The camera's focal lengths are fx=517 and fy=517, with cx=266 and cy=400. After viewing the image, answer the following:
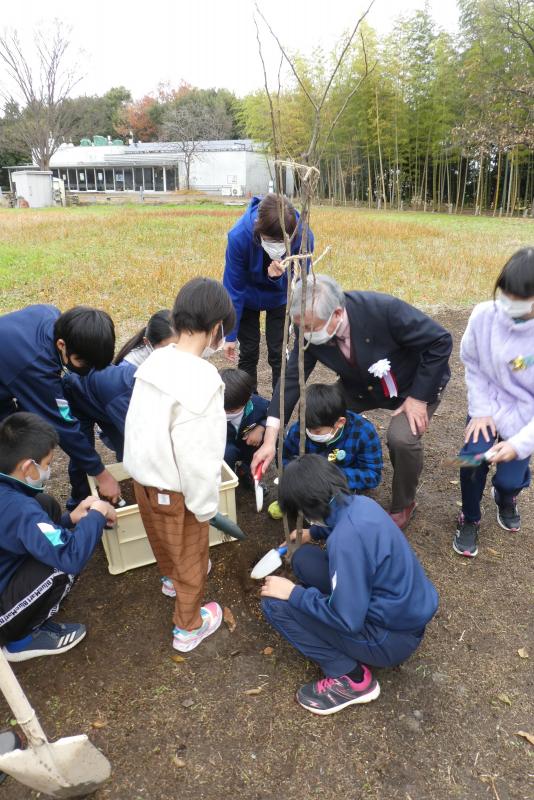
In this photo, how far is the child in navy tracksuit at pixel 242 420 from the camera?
2.89 metres

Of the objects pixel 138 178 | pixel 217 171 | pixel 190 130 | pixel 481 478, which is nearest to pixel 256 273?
pixel 481 478

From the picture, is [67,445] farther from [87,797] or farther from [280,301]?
[280,301]

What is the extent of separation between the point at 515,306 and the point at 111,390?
1911mm

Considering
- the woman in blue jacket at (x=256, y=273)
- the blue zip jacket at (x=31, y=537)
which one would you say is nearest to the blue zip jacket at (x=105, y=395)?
the blue zip jacket at (x=31, y=537)

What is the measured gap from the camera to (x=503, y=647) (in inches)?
82.9

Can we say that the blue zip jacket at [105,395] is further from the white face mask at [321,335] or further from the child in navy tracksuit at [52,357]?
the white face mask at [321,335]

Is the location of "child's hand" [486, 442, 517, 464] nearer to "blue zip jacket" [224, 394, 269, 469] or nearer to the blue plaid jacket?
the blue plaid jacket

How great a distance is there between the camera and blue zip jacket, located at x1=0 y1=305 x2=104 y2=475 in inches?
88.5

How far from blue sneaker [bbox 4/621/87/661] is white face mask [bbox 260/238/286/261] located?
7.62 ft

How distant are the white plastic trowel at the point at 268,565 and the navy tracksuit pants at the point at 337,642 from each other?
1.22ft

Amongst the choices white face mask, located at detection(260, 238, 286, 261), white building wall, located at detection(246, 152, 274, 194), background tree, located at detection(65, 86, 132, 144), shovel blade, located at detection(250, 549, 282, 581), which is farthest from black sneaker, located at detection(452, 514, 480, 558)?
background tree, located at detection(65, 86, 132, 144)

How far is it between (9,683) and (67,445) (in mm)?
1203

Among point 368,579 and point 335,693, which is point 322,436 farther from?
point 335,693

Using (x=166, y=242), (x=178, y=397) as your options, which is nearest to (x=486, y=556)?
(x=178, y=397)
